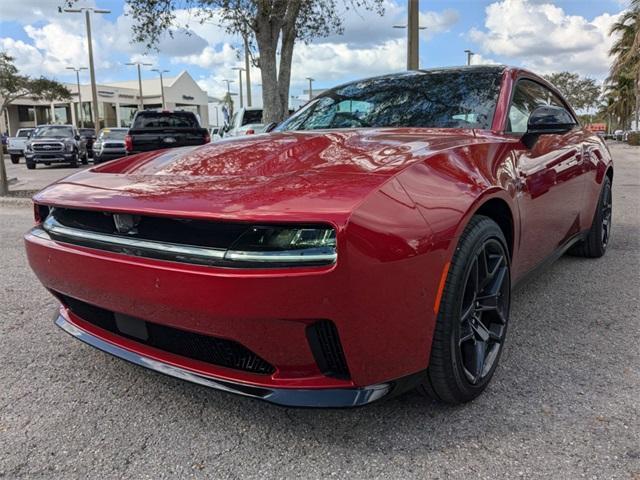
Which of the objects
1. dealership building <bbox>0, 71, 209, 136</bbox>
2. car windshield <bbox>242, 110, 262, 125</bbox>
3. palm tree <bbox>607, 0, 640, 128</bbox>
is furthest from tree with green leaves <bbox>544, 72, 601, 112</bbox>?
car windshield <bbox>242, 110, 262, 125</bbox>

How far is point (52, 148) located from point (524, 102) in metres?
20.0

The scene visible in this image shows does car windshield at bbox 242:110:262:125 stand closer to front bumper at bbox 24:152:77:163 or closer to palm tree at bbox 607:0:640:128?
front bumper at bbox 24:152:77:163

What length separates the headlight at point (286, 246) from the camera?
1.64 m

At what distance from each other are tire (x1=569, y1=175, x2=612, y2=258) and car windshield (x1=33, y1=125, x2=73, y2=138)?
20167 millimetres

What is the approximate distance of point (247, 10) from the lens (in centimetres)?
1016

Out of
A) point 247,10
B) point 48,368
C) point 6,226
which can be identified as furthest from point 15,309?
point 247,10

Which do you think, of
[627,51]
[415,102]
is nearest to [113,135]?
[415,102]

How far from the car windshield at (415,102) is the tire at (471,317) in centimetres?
89

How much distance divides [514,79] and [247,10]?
814 centimetres

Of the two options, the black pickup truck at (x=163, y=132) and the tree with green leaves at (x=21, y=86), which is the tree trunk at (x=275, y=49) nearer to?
the black pickup truck at (x=163, y=132)

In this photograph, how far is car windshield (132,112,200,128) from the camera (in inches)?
530

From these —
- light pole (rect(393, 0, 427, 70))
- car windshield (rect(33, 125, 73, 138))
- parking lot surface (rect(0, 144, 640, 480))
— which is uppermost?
light pole (rect(393, 0, 427, 70))

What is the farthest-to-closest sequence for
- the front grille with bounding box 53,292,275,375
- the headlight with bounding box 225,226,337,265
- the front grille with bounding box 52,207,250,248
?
the front grille with bounding box 53,292,275,375 → the front grille with bounding box 52,207,250,248 → the headlight with bounding box 225,226,337,265

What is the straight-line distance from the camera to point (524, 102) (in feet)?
10.8
